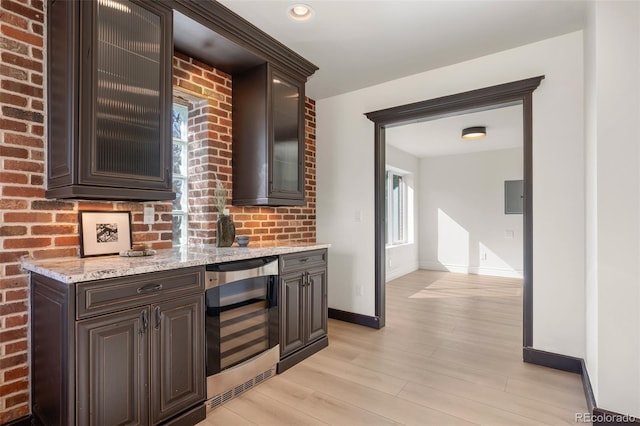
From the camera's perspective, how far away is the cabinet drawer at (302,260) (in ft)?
8.34

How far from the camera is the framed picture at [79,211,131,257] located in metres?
1.93

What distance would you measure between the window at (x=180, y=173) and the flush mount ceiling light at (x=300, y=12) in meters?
1.16

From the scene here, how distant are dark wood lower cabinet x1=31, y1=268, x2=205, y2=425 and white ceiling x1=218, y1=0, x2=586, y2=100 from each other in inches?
72.7

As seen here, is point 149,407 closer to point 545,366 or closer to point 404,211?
point 545,366

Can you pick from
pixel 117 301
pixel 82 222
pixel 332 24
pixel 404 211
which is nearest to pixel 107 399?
pixel 117 301

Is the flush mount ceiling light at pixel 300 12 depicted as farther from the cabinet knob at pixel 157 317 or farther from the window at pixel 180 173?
the cabinet knob at pixel 157 317

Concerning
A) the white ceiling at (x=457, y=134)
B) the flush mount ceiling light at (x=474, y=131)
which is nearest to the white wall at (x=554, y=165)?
the white ceiling at (x=457, y=134)

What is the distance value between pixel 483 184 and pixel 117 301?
6682 mm

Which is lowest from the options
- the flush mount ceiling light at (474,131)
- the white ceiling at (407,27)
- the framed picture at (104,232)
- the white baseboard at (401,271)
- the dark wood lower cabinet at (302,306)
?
the white baseboard at (401,271)

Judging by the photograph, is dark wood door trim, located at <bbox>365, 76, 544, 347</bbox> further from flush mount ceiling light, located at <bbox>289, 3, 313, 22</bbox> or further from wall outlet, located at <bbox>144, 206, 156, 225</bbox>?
wall outlet, located at <bbox>144, 206, 156, 225</bbox>

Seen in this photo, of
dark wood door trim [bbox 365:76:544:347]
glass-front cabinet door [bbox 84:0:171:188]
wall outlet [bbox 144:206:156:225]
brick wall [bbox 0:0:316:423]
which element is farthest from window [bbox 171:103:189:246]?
dark wood door trim [bbox 365:76:544:347]

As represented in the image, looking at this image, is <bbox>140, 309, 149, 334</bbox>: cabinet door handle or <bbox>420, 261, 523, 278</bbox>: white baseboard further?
<bbox>420, 261, 523, 278</bbox>: white baseboard

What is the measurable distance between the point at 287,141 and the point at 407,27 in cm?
128

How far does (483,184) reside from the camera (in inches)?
261
